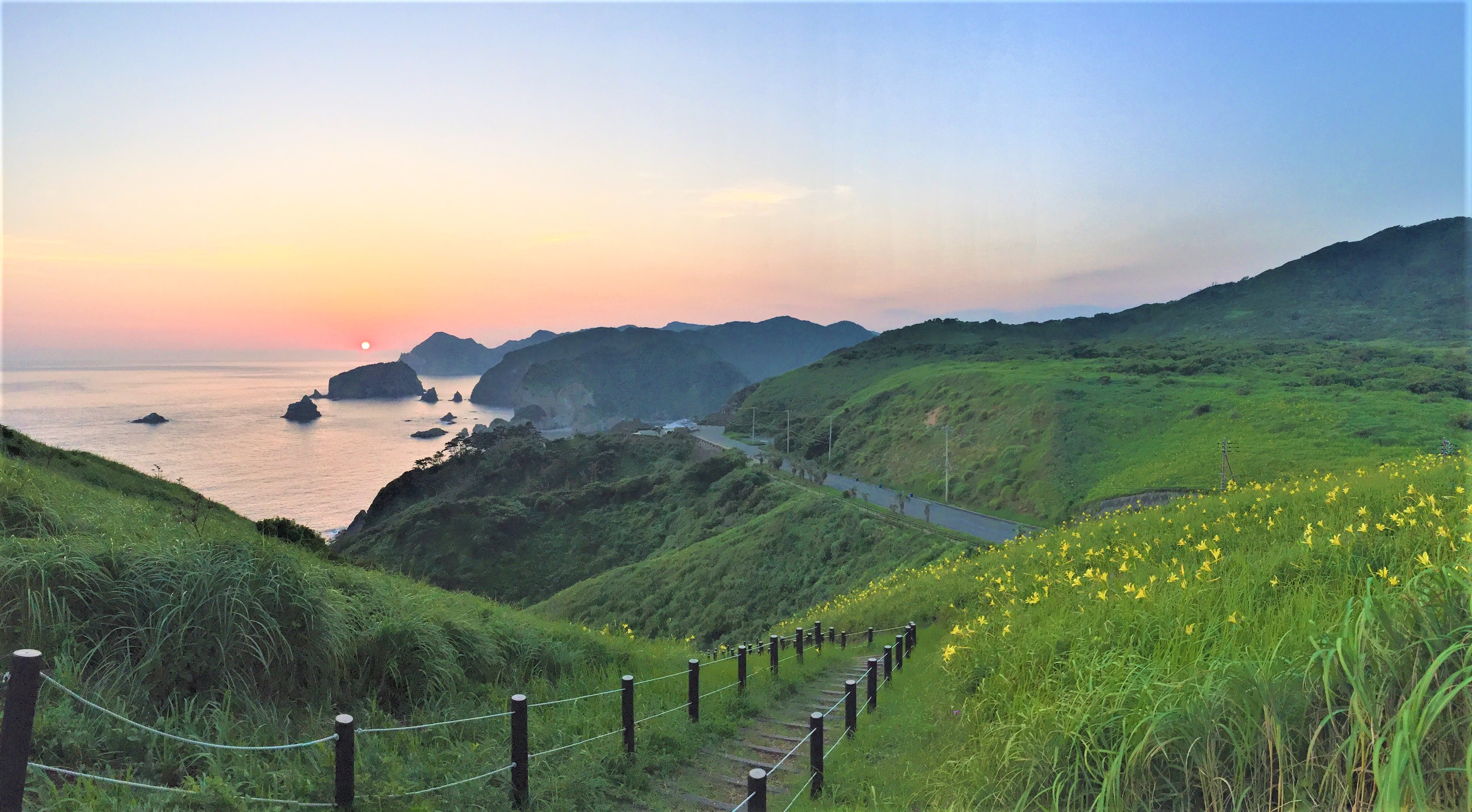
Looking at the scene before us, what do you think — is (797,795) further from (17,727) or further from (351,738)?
(17,727)

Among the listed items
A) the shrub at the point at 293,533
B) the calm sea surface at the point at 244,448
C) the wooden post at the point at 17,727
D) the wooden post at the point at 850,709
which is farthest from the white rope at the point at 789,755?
the calm sea surface at the point at 244,448

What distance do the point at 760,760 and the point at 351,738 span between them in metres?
4.35

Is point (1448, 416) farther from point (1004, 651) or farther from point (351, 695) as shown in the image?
point (351, 695)

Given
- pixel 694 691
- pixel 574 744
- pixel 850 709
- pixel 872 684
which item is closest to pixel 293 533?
pixel 694 691

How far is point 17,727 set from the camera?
2.96m

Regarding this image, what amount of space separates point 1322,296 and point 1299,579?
723 feet

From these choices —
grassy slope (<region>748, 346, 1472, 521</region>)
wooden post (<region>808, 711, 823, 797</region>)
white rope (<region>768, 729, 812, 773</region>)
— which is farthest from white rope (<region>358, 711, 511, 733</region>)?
grassy slope (<region>748, 346, 1472, 521</region>)

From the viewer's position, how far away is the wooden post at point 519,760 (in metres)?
5.18

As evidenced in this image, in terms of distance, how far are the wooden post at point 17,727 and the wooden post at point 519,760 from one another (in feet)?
8.76

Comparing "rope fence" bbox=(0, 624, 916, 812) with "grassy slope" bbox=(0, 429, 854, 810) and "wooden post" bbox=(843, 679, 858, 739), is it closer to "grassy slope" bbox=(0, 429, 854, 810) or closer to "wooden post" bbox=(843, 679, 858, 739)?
"wooden post" bbox=(843, 679, 858, 739)

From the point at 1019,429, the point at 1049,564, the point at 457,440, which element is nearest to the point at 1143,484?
the point at 1019,429

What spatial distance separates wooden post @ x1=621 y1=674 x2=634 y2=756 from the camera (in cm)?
646

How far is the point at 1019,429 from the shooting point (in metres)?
60.2

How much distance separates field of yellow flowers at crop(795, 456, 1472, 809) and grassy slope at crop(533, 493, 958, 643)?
26.0 m
